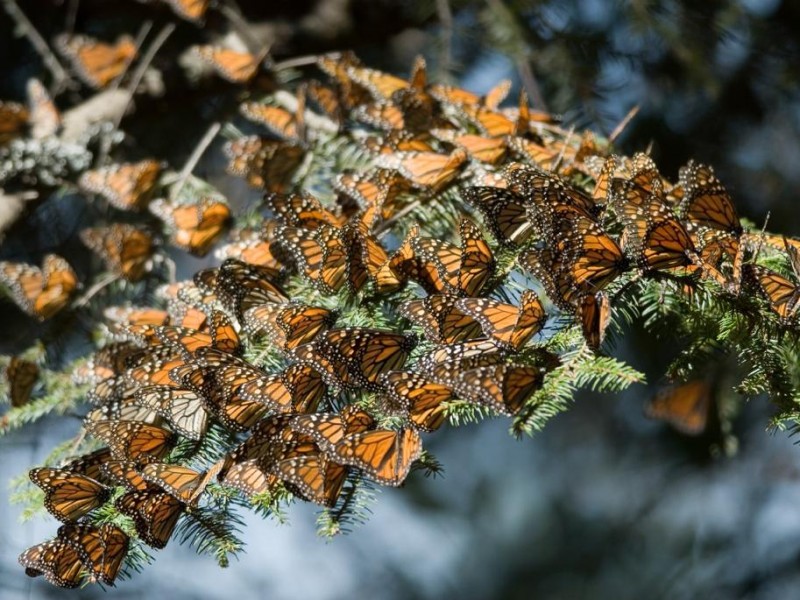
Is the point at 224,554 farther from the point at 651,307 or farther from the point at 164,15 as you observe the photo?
the point at 164,15

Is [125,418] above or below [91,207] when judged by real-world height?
above

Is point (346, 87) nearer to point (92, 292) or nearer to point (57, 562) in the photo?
point (92, 292)

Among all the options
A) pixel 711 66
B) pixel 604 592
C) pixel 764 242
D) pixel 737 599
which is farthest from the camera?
pixel 604 592

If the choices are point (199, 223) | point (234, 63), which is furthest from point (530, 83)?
point (199, 223)

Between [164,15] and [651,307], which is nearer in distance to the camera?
[651,307]

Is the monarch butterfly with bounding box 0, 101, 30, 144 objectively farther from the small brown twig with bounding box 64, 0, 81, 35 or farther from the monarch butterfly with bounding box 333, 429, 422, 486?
the monarch butterfly with bounding box 333, 429, 422, 486

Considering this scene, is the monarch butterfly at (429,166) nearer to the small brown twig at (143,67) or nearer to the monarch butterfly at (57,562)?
the monarch butterfly at (57,562)

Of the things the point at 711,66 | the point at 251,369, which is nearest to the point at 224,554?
the point at 251,369
